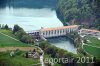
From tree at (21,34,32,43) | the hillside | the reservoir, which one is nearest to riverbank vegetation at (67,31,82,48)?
the reservoir

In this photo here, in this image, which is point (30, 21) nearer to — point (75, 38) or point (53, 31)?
point (53, 31)

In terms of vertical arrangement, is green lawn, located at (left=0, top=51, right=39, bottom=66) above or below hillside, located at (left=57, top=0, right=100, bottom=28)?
below

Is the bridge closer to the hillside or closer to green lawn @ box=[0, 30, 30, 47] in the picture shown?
the hillside

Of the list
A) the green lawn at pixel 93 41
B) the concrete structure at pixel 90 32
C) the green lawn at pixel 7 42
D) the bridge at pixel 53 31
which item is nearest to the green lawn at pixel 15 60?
the green lawn at pixel 7 42

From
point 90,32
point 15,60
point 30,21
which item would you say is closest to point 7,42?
point 15,60

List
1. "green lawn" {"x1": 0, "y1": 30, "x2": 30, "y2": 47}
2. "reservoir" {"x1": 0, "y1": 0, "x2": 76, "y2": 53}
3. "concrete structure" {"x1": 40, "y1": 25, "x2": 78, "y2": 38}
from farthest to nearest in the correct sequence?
"concrete structure" {"x1": 40, "y1": 25, "x2": 78, "y2": 38} < "reservoir" {"x1": 0, "y1": 0, "x2": 76, "y2": 53} < "green lawn" {"x1": 0, "y1": 30, "x2": 30, "y2": 47}

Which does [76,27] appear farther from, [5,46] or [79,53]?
[5,46]

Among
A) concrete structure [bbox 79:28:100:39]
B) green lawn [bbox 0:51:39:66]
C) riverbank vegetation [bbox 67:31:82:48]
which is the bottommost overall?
green lawn [bbox 0:51:39:66]
